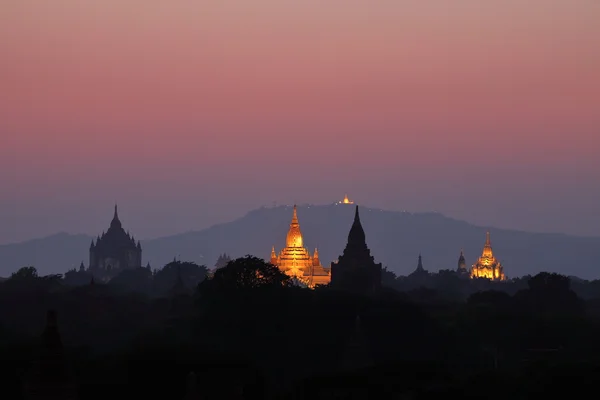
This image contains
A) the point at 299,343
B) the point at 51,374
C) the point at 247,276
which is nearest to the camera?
the point at 51,374

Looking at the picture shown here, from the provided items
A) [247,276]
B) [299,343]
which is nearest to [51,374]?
[299,343]

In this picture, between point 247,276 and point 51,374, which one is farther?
point 247,276

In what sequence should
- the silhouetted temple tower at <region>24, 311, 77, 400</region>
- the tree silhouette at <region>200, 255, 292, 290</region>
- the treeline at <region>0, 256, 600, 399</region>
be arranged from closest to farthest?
the silhouetted temple tower at <region>24, 311, 77, 400</region> < the treeline at <region>0, 256, 600, 399</region> < the tree silhouette at <region>200, 255, 292, 290</region>

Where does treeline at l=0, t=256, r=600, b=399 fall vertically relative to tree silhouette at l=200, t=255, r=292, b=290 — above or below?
below

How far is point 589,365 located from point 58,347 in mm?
41796

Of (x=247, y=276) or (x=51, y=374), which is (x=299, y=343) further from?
(x=51, y=374)

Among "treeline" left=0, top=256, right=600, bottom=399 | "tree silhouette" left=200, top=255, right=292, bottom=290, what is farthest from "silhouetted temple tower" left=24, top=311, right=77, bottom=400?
"tree silhouette" left=200, top=255, right=292, bottom=290

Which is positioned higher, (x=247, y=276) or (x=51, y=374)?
(x=247, y=276)

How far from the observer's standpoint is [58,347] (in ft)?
241

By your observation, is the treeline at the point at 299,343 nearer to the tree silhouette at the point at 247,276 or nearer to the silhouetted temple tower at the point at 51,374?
the tree silhouette at the point at 247,276

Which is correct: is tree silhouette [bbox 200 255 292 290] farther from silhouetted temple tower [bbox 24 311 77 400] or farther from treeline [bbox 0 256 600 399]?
silhouetted temple tower [bbox 24 311 77 400]

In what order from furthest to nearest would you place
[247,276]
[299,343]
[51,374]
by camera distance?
[247,276] → [299,343] → [51,374]

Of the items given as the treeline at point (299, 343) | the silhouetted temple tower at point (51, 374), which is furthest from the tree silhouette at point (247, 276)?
the silhouetted temple tower at point (51, 374)

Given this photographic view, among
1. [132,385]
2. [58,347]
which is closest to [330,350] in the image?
[132,385]
